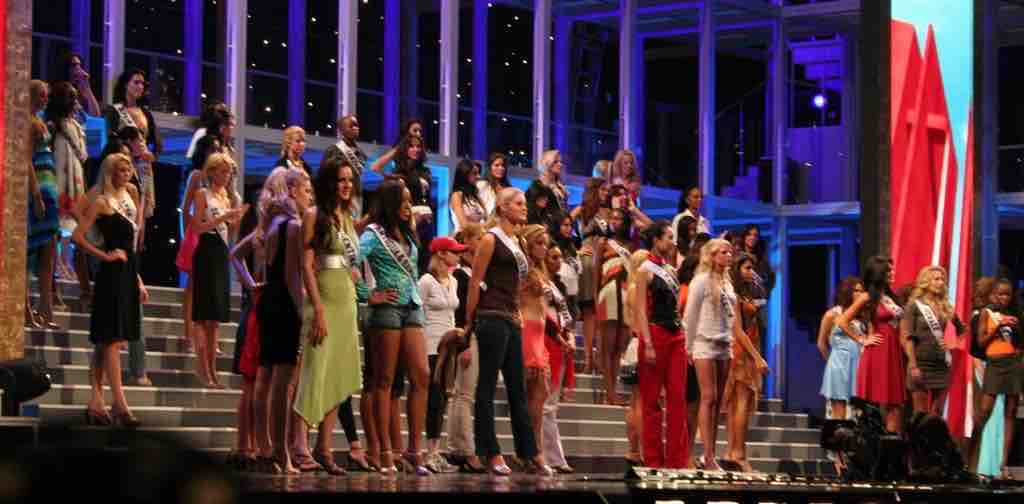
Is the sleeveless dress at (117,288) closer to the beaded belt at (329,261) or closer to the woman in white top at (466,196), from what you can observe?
the beaded belt at (329,261)

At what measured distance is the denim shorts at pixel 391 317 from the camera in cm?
845

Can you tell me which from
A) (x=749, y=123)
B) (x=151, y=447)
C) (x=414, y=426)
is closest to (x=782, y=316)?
(x=749, y=123)

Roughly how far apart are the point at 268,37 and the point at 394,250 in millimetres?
8301

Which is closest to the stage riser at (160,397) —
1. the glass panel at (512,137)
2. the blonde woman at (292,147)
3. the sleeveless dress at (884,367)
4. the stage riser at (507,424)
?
the stage riser at (507,424)

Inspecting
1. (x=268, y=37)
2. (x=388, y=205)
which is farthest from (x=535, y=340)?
(x=268, y=37)

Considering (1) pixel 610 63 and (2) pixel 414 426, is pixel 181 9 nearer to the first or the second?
(1) pixel 610 63

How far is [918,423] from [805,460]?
4212 millimetres

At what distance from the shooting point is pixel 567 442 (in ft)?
40.0

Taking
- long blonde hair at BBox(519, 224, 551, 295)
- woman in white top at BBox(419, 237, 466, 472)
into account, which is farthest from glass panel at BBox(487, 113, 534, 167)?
woman in white top at BBox(419, 237, 466, 472)

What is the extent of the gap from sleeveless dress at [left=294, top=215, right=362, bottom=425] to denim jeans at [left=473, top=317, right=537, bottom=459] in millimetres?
776

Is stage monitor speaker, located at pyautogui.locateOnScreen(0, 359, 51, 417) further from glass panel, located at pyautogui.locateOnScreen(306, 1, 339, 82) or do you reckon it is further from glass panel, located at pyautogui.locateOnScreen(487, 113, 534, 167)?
glass panel, located at pyautogui.locateOnScreen(487, 113, 534, 167)

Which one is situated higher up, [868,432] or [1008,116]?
[1008,116]

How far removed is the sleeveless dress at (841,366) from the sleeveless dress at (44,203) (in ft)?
20.2

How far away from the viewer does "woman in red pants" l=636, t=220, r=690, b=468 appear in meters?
10.0
